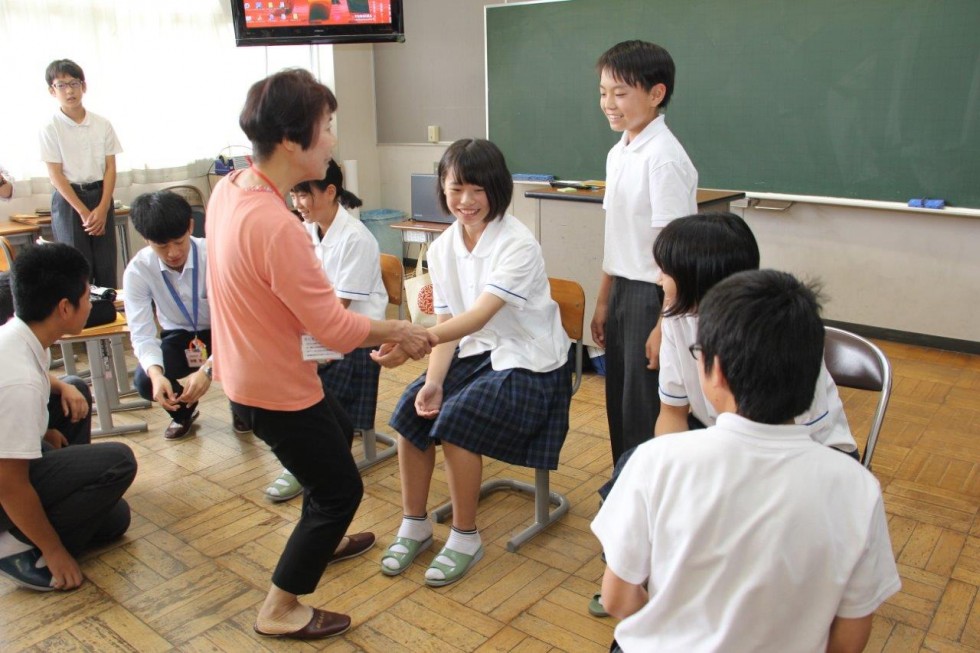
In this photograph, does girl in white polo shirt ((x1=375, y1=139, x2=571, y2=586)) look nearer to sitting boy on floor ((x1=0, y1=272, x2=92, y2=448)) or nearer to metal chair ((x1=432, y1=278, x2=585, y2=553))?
metal chair ((x1=432, y1=278, x2=585, y2=553))

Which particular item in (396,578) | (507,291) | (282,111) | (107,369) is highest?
(282,111)

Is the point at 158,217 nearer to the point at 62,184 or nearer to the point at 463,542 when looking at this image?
the point at 463,542

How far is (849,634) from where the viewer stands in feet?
3.33

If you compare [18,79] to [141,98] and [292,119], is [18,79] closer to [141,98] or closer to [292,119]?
[141,98]

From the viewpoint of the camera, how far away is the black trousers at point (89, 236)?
4.36m

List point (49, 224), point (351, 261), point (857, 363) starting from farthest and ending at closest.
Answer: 1. point (49, 224)
2. point (351, 261)
3. point (857, 363)

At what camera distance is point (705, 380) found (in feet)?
3.50

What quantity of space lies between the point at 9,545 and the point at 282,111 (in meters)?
1.51

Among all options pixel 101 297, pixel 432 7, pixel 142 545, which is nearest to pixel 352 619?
pixel 142 545

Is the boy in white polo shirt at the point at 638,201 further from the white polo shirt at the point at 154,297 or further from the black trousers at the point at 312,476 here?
the white polo shirt at the point at 154,297

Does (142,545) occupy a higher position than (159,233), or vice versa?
(159,233)

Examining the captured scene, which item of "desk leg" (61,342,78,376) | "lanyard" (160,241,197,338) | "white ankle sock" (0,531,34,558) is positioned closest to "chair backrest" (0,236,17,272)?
"desk leg" (61,342,78,376)

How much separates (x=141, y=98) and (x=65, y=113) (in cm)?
103

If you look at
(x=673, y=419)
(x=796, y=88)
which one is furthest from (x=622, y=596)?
(x=796, y=88)
